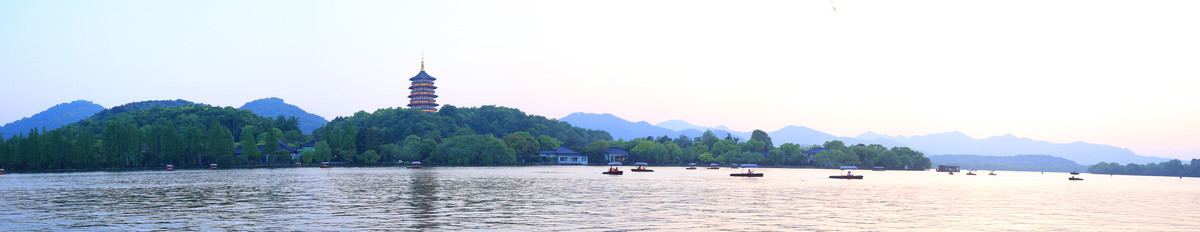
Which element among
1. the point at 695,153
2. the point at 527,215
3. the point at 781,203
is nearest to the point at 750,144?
the point at 695,153

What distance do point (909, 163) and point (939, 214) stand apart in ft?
472

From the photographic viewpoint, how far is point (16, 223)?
28969 mm

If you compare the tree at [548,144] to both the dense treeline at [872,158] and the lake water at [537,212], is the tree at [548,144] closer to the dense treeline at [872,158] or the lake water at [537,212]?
the dense treeline at [872,158]

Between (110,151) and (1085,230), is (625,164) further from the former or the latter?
(1085,230)

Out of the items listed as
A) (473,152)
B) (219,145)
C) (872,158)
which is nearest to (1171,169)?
(872,158)

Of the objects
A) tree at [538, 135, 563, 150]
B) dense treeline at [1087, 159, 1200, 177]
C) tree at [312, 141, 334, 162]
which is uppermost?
tree at [538, 135, 563, 150]

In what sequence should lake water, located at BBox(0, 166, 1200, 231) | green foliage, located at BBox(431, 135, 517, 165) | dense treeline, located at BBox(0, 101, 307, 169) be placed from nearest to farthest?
lake water, located at BBox(0, 166, 1200, 231) < dense treeline, located at BBox(0, 101, 307, 169) < green foliage, located at BBox(431, 135, 517, 165)

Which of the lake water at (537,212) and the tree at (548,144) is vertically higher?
the tree at (548,144)

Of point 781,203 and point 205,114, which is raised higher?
point 205,114

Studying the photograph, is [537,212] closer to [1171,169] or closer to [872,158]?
[872,158]

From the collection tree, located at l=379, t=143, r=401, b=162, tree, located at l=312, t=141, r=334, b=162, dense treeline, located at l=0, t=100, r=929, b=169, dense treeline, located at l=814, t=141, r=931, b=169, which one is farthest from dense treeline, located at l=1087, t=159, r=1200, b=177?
tree, located at l=312, t=141, r=334, b=162

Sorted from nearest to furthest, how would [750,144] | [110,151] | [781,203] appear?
A: 1. [781,203]
2. [110,151]
3. [750,144]

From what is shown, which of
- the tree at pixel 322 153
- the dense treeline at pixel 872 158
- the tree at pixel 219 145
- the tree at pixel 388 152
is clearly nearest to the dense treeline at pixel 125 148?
the tree at pixel 219 145

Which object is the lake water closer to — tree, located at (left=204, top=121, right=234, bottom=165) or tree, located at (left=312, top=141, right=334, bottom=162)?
tree, located at (left=204, top=121, right=234, bottom=165)
